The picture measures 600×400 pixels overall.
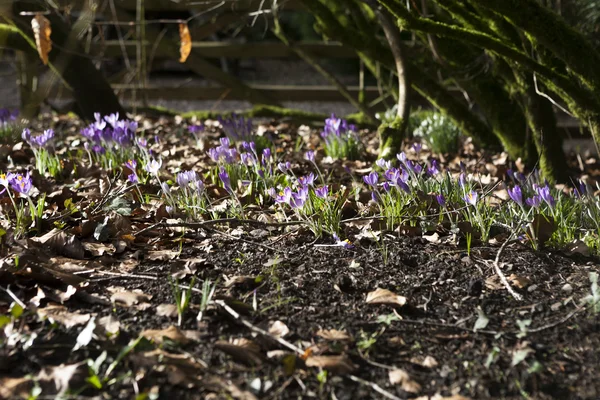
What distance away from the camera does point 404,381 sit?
191 cm

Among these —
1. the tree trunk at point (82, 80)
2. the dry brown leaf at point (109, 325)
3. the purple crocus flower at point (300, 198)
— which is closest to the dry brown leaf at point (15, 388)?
the dry brown leaf at point (109, 325)

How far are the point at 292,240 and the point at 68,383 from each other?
1176mm

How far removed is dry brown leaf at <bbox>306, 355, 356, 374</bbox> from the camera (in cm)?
194

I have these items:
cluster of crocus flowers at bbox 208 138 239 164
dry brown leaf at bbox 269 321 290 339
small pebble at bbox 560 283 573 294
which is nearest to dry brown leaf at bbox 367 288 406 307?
dry brown leaf at bbox 269 321 290 339

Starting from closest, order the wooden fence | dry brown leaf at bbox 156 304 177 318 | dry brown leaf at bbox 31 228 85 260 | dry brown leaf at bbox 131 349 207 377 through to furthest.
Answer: dry brown leaf at bbox 131 349 207 377 → dry brown leaf at bbox 156 304 177 318 → dry brown leaf at bbox 31 228 85 260 → the wooden fence

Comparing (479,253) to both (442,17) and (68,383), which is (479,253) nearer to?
(68,383)

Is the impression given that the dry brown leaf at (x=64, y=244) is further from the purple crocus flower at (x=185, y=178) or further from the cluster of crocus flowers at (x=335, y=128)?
the cluster of crocus flowers at (x=335, y=128)

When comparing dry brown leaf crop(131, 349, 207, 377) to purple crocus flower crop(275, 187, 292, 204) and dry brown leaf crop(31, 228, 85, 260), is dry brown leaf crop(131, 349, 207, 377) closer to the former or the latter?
dry brown leaf crop(31, 228, 85, 260)

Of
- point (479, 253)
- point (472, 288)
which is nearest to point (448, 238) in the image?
point (479, 253)

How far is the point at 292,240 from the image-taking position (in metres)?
2.81

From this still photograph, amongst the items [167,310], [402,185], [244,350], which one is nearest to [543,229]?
[402,185]

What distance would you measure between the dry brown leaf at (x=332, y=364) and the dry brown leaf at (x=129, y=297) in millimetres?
607

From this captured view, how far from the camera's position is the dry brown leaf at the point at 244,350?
1981 millimetres

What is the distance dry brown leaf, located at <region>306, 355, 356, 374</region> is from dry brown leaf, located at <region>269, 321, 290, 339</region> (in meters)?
0.15
